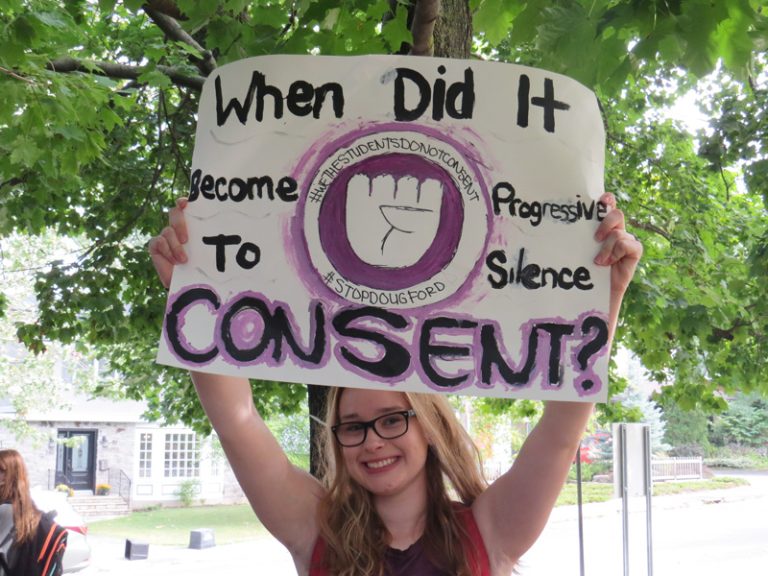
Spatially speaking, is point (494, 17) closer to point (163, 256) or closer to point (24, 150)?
point (163, 256)

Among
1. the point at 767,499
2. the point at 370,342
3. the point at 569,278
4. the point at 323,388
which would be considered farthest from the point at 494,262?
the point at 767,499

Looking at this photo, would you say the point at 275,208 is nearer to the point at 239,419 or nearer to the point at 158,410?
the point at 239,419

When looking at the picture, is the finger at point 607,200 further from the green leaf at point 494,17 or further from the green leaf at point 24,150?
the green leaf at point 24,150

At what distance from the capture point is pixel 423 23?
9.11ft

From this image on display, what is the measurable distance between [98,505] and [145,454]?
360 cm

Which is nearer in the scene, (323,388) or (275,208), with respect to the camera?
(275,208)

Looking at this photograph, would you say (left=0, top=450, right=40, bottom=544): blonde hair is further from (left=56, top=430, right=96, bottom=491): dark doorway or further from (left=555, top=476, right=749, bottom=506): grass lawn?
(left=56, top=430, right=96, bottom=491): dark doorway

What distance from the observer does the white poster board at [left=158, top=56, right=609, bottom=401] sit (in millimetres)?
1842

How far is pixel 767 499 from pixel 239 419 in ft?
102

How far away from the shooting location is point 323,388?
167 inches

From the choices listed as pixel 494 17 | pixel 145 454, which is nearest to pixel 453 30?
pixel 494 17

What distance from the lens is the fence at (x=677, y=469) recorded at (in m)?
37.7

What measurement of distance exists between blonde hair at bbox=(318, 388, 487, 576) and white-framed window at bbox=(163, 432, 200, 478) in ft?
106

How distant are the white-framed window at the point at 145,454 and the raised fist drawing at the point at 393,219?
32.9 meters
